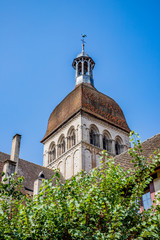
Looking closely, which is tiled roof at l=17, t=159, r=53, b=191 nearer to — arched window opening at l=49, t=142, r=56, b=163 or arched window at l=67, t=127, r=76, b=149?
arched window at l=67, t=127, r=76, b=149

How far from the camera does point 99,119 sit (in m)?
34.5

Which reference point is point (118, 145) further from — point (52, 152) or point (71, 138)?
point (52, 152)

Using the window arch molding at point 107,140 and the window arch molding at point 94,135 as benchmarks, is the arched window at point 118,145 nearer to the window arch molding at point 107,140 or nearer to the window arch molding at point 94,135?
the window arch molding at point 107,140

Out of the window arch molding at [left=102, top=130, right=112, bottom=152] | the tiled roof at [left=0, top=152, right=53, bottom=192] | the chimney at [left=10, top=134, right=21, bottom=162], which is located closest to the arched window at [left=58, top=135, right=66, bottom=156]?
the window arch molding at [left=102, top=130, right=112, bottom=152]

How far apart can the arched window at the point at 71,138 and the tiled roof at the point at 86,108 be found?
127cm

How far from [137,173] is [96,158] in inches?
930

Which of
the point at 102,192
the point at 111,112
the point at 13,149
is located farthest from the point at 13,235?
the point at 111,112

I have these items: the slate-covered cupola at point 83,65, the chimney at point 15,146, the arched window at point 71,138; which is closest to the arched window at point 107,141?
the arched window at point 71,138

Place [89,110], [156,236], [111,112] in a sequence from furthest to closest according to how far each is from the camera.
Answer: [111,112] → [89,110] → [156,236]

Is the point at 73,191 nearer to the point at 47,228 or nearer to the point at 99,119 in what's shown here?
the point at 47,228

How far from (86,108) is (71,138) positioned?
332 cm

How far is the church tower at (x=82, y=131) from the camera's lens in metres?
31.6

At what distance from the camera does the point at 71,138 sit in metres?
33.6

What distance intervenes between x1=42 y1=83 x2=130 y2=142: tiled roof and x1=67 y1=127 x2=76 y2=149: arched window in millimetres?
1275
